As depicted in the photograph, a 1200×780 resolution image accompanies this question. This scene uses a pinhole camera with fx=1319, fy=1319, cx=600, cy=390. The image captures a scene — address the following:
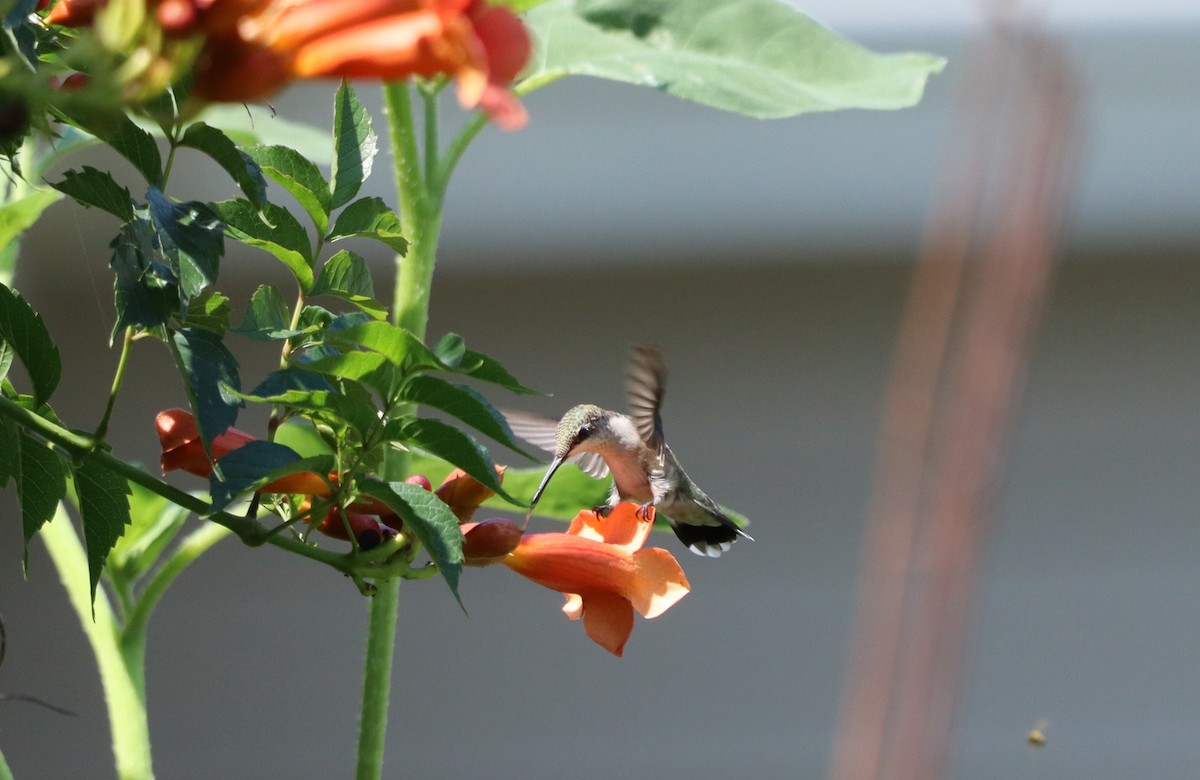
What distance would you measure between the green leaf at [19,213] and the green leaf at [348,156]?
29 centimetres

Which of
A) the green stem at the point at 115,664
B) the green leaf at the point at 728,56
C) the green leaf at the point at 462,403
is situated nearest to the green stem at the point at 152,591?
the green stem at the point at 115,664

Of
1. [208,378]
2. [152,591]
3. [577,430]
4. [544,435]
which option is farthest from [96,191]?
[544,435]

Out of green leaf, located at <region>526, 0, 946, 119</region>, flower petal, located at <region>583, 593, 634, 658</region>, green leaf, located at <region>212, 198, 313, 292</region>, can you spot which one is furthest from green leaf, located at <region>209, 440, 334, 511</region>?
green leaf, located at <region>526, 0, 946, 119</region>

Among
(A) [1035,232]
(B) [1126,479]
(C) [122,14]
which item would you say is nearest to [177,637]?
(B) [1126,479]

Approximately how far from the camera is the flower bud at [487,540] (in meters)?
0.86

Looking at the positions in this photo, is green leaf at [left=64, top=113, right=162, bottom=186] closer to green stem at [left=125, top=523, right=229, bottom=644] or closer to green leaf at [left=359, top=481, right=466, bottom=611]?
green leaf at [left=359, top=481, right=466, bottom=611]

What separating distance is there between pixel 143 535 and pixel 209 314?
484 mm

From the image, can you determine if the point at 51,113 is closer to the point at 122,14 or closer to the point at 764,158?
the point at 122,14

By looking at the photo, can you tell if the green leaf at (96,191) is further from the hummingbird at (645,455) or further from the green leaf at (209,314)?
the hummingbird at (645,455)

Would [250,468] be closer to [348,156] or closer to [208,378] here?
[208,378]

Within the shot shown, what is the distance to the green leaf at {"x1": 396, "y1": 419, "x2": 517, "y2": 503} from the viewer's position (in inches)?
28.5

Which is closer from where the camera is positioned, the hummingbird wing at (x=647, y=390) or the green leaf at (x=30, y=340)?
the green leaf at (x=30, y=340)

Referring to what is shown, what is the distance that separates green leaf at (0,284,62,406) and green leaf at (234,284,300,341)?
126 millimetres

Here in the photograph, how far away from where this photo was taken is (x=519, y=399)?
4172 mm
